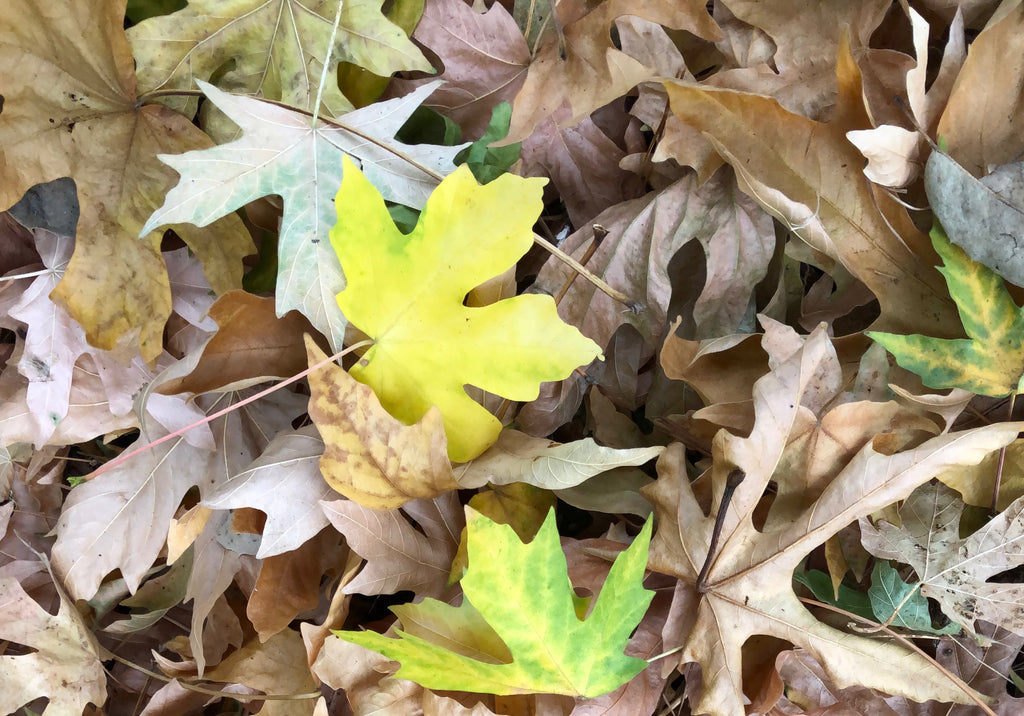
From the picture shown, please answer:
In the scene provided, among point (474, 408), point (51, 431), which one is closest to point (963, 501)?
point (474, 408)

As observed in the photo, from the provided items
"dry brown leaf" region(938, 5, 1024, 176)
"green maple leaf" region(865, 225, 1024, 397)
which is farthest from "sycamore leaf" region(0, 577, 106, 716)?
"dry brown leaf" region(938, 5, 1024, 176)

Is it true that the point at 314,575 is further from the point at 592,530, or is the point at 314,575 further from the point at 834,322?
the point at 834,322

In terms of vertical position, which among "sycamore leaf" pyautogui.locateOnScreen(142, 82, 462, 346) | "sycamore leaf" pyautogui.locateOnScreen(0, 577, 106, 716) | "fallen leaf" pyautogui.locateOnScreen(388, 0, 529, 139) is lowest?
"sycamore leaf" pyautogui.locateOnScreen(0, 577, 106, 716)

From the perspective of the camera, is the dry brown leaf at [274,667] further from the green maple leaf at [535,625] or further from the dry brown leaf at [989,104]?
the dry brown leaf at [989,104]

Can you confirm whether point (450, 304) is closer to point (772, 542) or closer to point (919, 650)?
point (772, 542)

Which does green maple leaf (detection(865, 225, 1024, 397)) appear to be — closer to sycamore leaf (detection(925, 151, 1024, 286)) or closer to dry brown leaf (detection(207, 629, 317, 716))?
sycamore leaf (detection(925, 151, 1024, 286))

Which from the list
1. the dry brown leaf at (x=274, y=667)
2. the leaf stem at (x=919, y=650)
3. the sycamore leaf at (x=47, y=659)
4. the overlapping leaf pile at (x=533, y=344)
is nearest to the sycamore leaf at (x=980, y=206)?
the overlapping leaf pile at (x=533, y=344)

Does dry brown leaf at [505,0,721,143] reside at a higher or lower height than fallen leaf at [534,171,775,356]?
higher
